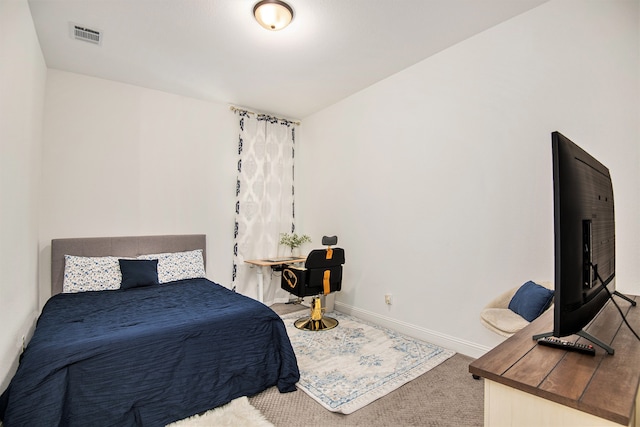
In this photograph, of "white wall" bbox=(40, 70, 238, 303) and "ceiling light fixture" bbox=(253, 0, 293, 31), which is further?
"white wall" bbox=(40, 70, 238, 303)

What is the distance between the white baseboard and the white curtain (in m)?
Result: 1.32

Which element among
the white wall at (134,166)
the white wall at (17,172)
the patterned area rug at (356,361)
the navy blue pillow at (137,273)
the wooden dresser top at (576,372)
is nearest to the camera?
the wooden dresser top at (576,372)

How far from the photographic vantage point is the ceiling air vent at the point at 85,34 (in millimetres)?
2645

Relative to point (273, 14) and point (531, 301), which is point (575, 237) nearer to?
point (531, 301)

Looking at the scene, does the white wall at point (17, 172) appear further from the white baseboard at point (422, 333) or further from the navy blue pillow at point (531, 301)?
the navy blue pillow at point (531, 301)

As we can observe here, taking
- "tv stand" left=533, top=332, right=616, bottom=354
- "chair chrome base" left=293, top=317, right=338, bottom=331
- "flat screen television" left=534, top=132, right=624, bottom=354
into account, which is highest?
"flat screen television" left=534, top=132, right=624, bottom=354

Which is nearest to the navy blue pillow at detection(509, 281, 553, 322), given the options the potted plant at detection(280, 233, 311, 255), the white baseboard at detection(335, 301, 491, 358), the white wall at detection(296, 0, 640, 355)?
the white wall at detection(296, 0, 640, 355)

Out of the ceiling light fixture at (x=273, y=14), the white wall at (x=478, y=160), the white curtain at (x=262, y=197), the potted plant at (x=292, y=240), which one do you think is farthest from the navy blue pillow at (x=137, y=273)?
the ceiling light fixture at (x=273, y=14)

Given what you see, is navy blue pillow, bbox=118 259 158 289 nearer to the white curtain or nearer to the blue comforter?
the blue comforter

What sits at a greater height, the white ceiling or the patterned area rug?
the white ceiling

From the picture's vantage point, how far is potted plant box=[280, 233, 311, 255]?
466 centimetres

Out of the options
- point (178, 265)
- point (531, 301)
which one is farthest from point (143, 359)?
point (531, 301)

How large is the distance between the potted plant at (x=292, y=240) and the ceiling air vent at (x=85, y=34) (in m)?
3.03

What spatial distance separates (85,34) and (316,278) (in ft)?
10.1
